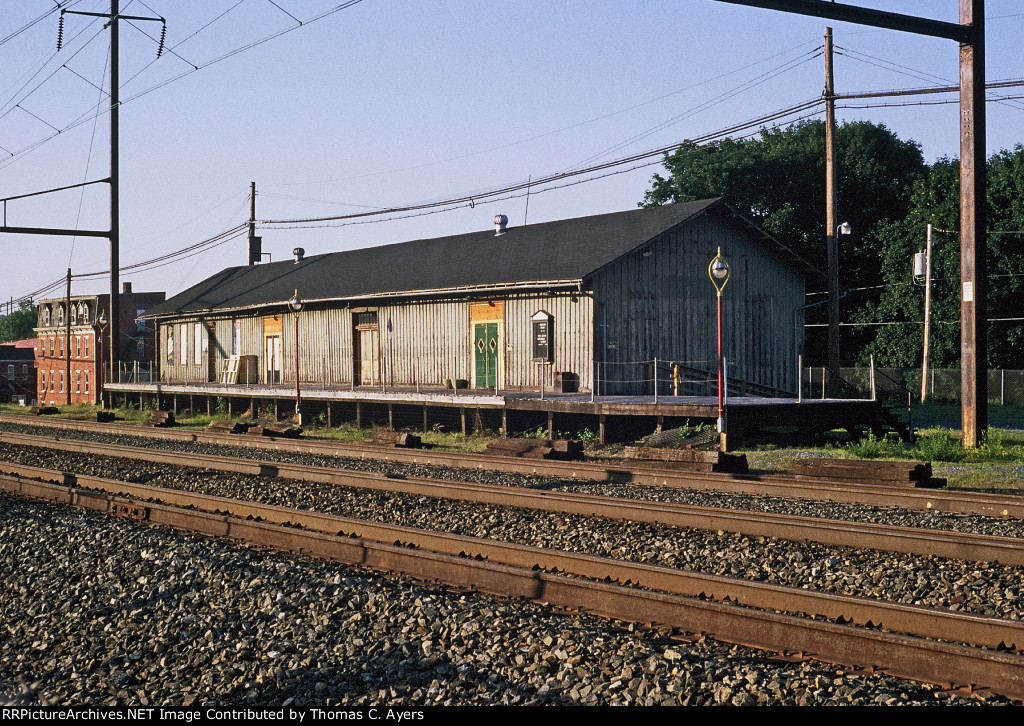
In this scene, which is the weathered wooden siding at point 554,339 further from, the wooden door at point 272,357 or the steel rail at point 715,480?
the wooden door at point 272,357

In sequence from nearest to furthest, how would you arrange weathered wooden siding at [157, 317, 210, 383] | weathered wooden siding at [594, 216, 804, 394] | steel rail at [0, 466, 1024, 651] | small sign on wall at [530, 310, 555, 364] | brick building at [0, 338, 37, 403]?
steel rail at [0, 466, 1024, 651], weathered wooden siding at [594, 216, 804, 394], small sign on wall at [530, 310, 555, 364], weathered wooden siding at [157, 317, 210, 383], brick building at [0, 338, 37, 403]

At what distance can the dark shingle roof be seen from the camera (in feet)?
84.0

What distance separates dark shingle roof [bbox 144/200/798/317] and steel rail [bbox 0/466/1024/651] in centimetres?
1369

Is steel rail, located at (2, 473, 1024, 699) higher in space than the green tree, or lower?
lower

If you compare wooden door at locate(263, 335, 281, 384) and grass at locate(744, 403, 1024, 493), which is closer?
grass at locate(744, 403, 1024, 493)

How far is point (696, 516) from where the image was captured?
9875mm

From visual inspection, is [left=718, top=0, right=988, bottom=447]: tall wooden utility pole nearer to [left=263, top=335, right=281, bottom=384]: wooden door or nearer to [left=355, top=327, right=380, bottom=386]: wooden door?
[left=355, top=327, right=380, bottom=386]: wooden door

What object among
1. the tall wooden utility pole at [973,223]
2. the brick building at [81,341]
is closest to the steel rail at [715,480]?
the tall wooden utility pole at [973,223]

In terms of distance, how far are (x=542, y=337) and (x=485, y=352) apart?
2.27 metres

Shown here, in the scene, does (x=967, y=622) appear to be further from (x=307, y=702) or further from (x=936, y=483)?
(x=936, y=483)

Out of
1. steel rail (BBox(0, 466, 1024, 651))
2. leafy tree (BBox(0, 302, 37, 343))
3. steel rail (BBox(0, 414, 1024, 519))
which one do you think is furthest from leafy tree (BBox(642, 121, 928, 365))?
leafy tree (BBox(0, 302, 37, 343))
